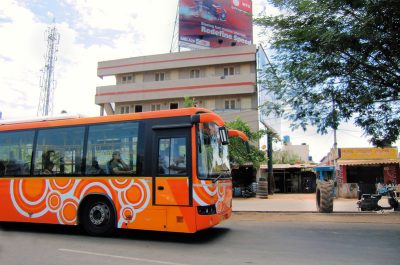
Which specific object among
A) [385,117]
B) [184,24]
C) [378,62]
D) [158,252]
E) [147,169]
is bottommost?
[158,252]

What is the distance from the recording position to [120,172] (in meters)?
9.38

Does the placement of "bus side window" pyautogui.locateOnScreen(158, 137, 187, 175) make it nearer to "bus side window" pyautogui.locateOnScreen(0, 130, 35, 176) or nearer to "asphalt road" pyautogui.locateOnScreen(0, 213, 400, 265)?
"asphalt road" pyautogui.locateOnScreen(0, 213, 400, 265)

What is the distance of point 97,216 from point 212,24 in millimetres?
33545

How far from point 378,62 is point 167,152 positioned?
24.7ft

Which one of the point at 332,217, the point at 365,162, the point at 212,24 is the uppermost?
the point at 212,24

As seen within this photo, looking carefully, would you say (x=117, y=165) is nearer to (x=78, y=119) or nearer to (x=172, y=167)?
(x=172, y=167)

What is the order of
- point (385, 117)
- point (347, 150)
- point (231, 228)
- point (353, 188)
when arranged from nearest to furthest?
point (231, 228) < point (385, 117) < point (353, 188) < point (347, 150)

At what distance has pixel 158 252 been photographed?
7684 mm

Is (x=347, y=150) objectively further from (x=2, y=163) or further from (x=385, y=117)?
(x=2, y=163)

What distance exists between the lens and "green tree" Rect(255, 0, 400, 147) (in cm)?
1005

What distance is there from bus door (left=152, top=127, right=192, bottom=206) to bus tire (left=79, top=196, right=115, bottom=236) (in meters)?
1.48

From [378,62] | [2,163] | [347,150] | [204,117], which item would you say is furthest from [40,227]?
[347,150]

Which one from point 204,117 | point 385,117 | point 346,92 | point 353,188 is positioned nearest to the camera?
point 204,117

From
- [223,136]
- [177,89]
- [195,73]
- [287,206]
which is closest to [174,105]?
[177,89]
